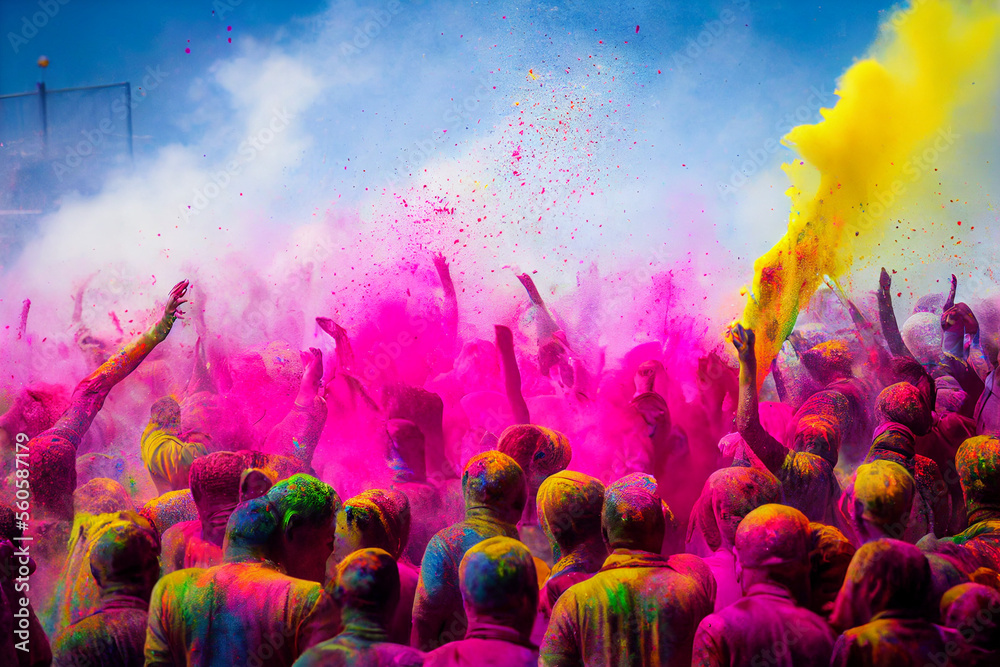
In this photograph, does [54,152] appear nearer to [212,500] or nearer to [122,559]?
[212,500]

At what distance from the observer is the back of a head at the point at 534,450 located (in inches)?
135

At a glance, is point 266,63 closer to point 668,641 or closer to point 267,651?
point 267,651

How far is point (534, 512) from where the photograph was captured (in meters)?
3.79

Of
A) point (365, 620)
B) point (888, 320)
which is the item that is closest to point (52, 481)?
point (365, 620)

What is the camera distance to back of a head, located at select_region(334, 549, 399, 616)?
85.7 inches

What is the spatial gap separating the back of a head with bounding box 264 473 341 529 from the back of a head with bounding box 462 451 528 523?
1.70 feet

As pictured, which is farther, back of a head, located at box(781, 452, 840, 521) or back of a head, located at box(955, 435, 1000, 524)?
back of a head, located at box(781, 452, 840, 521)

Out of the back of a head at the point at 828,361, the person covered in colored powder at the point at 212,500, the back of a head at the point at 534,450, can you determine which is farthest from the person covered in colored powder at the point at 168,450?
Result: the back of a head at the point at 828,361

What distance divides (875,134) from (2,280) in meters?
6.81

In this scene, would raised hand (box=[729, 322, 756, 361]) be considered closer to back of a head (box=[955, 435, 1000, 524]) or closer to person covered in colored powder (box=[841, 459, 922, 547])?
back of a head (box=[955, 435, 1000, 524])

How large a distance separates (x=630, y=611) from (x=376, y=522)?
1.11 metres
